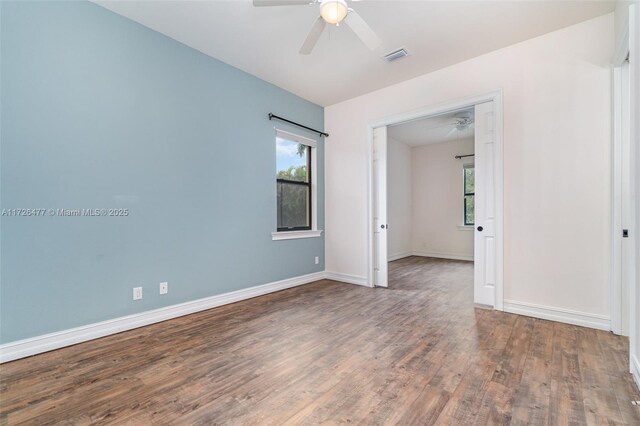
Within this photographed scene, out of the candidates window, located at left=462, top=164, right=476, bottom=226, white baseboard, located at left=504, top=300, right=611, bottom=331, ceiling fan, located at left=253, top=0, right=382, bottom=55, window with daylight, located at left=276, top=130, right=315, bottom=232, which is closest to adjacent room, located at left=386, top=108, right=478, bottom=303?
window, located at left=462, top=164, right=476, bottom=226

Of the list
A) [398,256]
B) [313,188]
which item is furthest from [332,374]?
[398,256]

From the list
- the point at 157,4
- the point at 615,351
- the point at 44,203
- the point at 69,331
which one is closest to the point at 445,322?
the point at 615,351

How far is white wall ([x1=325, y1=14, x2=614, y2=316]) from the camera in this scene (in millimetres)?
2684

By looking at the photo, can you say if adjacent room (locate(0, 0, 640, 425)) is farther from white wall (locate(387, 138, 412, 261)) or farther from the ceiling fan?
white wall (locate(387, 138, 412, 261))

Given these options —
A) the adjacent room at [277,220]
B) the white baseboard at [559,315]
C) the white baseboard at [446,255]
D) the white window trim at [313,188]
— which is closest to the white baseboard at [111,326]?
the adjacent room at [277,220]

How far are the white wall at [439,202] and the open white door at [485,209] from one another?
12.6 ft

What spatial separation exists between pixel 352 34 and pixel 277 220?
2528 millimetres

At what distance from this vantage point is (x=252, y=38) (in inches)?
118

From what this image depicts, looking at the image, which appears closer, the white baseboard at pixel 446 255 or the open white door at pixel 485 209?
the open white door at pixel 485 209

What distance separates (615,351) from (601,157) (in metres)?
1.71

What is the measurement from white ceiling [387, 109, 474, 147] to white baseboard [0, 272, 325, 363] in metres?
4.17

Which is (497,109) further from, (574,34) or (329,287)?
(329,287)

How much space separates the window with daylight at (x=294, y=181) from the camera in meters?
4.27

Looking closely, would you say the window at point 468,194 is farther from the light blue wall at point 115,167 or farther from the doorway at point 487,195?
the light blue wall at point 115,167
